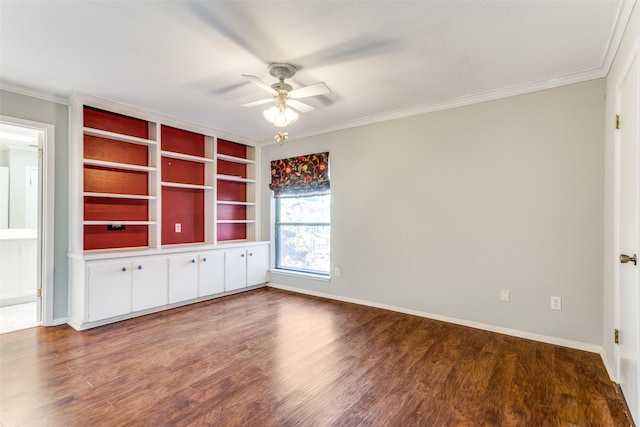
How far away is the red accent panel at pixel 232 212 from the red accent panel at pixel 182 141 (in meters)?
0.91

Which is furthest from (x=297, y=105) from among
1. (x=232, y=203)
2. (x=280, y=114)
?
(x=232, y=203)

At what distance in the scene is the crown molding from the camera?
296 centimetres

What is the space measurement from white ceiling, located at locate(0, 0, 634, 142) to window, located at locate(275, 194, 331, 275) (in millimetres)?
1776

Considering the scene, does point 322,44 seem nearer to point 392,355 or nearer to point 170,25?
point 170,25

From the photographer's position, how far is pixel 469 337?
9.78 feet

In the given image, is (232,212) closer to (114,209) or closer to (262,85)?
(114,209)

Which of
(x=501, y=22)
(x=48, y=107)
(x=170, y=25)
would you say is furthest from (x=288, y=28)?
(x=48, y=107)

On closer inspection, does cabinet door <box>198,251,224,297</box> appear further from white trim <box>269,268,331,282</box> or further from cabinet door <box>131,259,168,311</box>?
white trim <box>269,268,331,282</box>

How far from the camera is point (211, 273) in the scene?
170 inches

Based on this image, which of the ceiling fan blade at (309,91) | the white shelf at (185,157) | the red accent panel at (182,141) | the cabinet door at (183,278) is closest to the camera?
the ceiling fan blade at (309,91)

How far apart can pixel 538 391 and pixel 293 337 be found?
6.50 ft

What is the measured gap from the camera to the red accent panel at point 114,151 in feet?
11.5

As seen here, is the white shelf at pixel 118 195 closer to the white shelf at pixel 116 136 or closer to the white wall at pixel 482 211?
the white shelf at pixel 116 136

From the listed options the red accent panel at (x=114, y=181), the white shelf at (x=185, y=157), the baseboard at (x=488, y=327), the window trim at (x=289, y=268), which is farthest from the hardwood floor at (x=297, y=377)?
the white shelf at (x=185, y=157)
